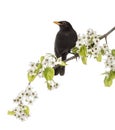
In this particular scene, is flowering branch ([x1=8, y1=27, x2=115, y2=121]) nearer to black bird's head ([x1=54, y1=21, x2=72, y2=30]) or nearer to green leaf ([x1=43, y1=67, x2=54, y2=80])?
green leaf ([x1=43, y1=67, x2=54, y2=80])

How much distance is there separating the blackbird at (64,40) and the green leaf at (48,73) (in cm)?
60


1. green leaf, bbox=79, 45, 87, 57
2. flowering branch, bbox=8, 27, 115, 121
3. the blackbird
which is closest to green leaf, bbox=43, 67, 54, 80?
flowering branch, bbox=8, 27, 115, 121

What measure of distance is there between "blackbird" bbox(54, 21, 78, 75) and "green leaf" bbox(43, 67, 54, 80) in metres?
0.60

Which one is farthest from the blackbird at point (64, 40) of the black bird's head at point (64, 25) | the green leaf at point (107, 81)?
the green leaf at point (107, 81)

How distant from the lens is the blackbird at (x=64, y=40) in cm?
239

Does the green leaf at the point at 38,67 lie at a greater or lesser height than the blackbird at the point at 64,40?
lesser

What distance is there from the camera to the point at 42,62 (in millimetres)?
1747

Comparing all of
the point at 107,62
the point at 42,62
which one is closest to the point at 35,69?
the point at 42,62

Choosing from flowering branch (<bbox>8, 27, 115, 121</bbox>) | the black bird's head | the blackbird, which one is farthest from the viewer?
the black bird's head

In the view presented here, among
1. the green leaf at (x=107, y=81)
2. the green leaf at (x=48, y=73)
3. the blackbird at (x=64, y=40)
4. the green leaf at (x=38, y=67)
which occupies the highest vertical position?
the blackbird at (x=64, y=40)

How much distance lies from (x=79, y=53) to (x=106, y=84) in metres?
0.18

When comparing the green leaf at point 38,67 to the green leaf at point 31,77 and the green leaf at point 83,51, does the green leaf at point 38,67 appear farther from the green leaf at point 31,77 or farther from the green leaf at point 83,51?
the green leaf at point 83,51

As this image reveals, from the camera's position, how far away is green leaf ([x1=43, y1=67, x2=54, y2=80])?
5.63ft

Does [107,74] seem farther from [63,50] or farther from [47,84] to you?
[63,50]
